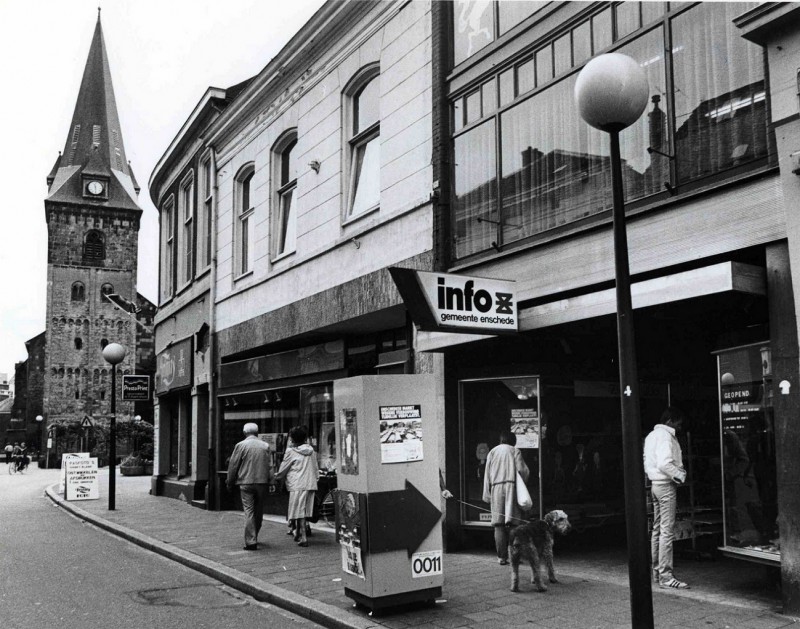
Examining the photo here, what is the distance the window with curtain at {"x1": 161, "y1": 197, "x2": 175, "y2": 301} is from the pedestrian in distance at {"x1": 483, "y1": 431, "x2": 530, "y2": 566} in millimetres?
16639

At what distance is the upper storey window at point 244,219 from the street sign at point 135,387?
460 centimetres

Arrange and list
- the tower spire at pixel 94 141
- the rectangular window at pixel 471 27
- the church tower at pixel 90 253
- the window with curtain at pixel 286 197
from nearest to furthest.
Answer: the rectangular window at pixel 471 27 → the window with curtain at pixel 286 197 → the church tower at pixel 90 253 → the tower spire at pixel 94 141

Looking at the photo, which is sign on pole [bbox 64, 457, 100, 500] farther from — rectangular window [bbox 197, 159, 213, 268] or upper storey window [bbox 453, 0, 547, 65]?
upper storey window [bbox 453, 0, 547, 65]

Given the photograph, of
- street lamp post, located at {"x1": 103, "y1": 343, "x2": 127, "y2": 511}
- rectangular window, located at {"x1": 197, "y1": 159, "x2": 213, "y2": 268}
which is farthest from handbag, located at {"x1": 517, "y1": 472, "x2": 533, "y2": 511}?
rectangular window, located at {"x1": 197, "y1": 159, "x2": 213, "y2": 268}

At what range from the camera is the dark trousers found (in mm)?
11969

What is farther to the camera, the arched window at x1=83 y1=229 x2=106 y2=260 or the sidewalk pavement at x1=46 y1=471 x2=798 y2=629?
the arched window at x1=83 y1=229 x2=106 y2=260

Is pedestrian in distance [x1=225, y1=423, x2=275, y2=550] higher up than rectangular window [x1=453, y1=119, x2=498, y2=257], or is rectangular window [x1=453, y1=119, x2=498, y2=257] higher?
rectangular window [x1=453, y1=119, x2=498, y2=257]

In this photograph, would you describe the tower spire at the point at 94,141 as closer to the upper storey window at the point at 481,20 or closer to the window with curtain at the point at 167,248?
the window with curtain at the point at 167,248

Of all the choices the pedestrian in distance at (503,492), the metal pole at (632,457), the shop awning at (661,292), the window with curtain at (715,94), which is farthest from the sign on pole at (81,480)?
the metal pole at (632,457)

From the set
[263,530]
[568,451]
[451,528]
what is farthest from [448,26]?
[263,530]

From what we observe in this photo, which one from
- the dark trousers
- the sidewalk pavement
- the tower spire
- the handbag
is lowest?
the sidewalk pavement

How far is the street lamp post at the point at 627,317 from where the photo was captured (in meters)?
5.19

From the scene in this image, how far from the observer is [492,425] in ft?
36.7

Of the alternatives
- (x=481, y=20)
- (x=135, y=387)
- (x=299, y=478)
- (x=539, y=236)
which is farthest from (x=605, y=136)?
(x=135, y=387)
